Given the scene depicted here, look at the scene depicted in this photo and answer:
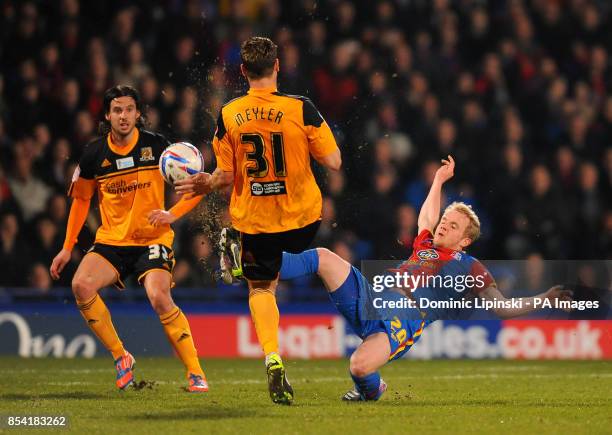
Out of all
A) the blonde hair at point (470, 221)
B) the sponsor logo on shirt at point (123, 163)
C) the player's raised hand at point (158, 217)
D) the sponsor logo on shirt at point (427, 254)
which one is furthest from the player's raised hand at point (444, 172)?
the sponsor logo on shirt at point (123, 163)

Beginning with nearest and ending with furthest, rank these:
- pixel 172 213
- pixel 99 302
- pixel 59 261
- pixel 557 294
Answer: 1. pixel 557 294
2. pixel 172 213
3. pixel 99 302
4. pixel 59 261

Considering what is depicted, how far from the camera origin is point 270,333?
23.0 feet

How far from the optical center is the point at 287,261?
7352 millimetres

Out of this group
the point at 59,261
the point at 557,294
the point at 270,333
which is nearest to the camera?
the point at 270,333

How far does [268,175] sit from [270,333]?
95 centimetres

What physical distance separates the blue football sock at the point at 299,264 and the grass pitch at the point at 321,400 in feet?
2.68

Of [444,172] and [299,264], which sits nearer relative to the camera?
[299,264]

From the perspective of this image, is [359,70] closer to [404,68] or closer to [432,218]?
[404,68]

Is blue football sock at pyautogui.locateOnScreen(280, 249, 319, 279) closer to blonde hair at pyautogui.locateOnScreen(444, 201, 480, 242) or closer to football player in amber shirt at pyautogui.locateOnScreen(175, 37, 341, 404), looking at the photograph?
football player in amber shirt at pyautogui.locateOnScreen(175, 37, 341, 404)

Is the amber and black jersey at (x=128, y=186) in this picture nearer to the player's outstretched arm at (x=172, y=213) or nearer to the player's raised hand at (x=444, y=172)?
the player's outstretched arm at (x=172, y=213)

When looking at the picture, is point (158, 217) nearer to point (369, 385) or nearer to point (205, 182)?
point (205, 182)

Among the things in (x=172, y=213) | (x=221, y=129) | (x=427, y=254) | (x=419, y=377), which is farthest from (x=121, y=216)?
(x=419, y=377)

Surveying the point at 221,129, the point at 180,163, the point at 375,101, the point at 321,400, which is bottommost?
the point at 321,400

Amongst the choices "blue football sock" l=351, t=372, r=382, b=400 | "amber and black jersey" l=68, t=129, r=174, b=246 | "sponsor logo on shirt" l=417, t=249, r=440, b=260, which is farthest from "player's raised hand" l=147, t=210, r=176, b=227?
"sponsor logo on shirt" l=417, t=249, r=440, b=260
